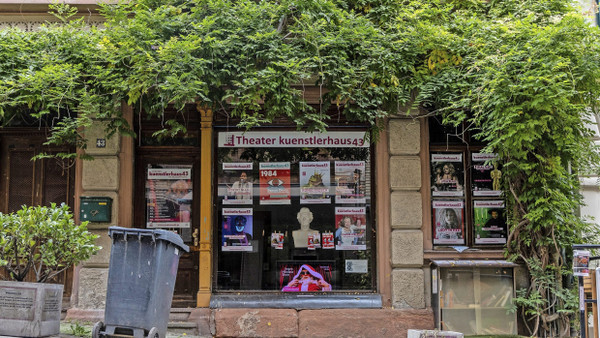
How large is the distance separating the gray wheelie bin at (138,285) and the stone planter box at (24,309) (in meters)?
0.65

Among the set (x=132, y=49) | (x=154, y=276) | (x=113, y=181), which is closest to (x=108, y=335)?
(x=154, y=276)

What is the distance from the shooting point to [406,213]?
875 cm

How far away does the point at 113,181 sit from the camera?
8.73 metres

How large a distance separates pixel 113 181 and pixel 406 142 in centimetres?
457

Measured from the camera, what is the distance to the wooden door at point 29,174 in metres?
9.28

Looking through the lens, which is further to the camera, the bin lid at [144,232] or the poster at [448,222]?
the poster at [448,222]

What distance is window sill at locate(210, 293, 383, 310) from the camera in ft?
28.3

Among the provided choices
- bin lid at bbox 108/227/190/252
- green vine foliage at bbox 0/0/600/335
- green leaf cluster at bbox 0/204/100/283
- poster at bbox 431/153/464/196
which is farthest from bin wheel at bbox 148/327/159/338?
poster at bbox 431/153/464/196

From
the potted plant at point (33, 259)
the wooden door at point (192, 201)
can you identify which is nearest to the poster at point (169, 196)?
the wooden door at point (192, 201)

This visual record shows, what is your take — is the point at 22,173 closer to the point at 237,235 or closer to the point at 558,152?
the point at 237,235

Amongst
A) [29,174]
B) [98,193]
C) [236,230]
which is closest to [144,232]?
[98,193]

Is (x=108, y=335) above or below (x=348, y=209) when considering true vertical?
below

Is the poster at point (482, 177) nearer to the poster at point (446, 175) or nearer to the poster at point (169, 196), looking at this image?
the poster at point (446, 175)

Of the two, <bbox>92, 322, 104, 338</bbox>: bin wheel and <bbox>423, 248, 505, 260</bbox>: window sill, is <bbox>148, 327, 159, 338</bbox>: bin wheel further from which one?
<bbox>423, 248, 505, 260</bbox>: window sill
